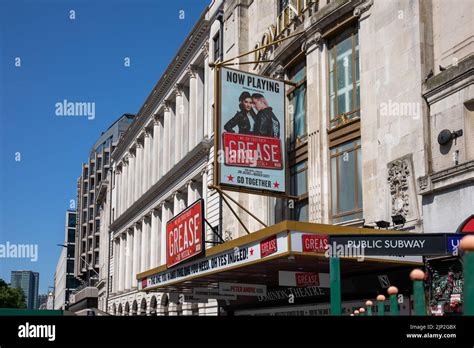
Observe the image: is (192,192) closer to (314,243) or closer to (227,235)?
Result: (227,235)

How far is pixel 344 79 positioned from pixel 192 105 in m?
23.0

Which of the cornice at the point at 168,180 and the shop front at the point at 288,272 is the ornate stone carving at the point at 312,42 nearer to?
the shop front at the point at 288,272

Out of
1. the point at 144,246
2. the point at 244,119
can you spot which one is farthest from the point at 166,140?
the point at 244,119

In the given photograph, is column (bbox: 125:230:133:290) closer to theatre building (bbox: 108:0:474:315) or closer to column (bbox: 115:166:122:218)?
column (bbox: 115:166:122:218)

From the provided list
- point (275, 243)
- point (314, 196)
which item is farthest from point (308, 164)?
point (275, 243)

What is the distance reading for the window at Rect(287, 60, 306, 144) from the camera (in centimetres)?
2666

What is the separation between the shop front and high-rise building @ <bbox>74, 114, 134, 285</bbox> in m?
100

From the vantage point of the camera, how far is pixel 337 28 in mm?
23625

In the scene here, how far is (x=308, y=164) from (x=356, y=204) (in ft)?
11.1

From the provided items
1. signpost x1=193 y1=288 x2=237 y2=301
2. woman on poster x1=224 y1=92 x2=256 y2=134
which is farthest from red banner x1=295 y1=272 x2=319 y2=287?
woman on poster x1=224 y1=92 x2=256 y2=134

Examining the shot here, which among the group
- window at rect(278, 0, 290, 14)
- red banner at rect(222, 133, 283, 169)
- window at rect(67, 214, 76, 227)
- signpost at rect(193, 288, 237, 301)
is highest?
window at rect(67, 214, 76, 227)

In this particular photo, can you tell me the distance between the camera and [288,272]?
19859 mm
